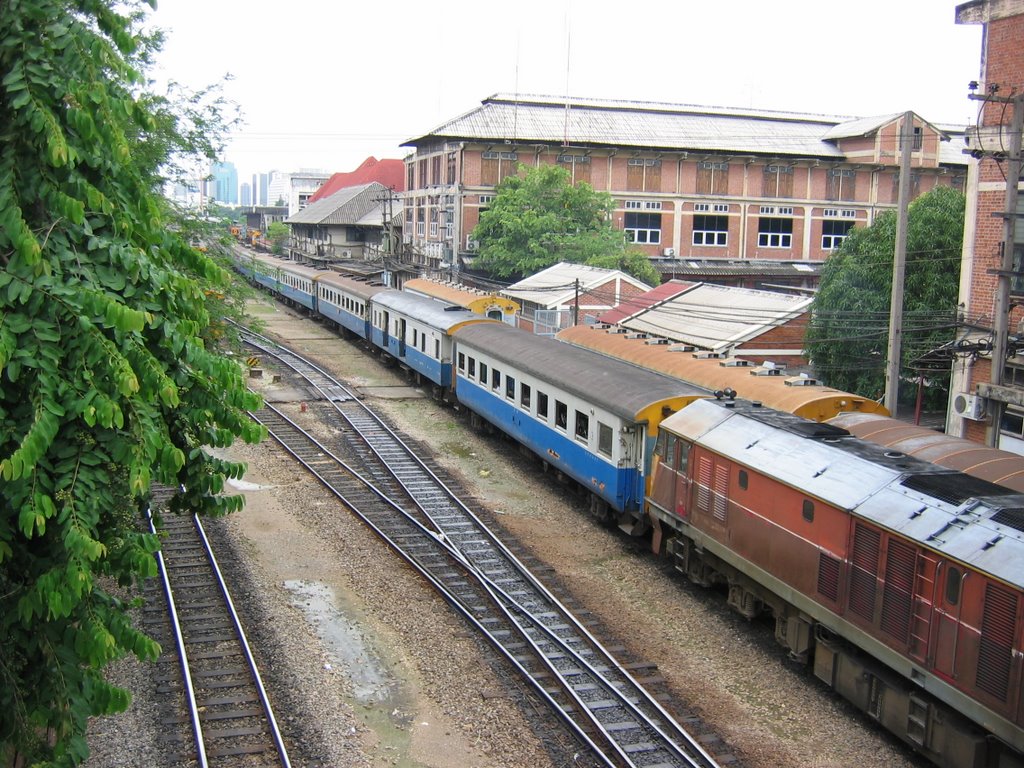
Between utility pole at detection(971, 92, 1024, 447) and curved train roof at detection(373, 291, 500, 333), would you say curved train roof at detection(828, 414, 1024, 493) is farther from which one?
curved train roof at detection(373, 291, 500, 333)

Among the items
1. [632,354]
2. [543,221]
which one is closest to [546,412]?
[632,354]

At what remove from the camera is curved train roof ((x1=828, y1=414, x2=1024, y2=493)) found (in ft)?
37.5

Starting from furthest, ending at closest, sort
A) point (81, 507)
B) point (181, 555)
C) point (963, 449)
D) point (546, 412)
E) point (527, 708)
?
point (546, 412)
point (181, 555)
point (963, 449)
point (527, 708)
point (81, 507)

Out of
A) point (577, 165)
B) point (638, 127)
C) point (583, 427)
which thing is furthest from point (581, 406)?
point (638, 127)

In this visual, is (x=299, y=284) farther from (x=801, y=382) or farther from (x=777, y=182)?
(x=801, y=382)

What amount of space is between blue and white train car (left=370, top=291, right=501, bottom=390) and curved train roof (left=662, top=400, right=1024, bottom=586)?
1365 centimetres

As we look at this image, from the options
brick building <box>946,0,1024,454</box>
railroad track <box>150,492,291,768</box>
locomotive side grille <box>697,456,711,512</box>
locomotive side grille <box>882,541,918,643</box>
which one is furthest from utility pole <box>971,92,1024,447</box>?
railroad track <box>150,492,291,768</box>

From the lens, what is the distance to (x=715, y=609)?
13.9m

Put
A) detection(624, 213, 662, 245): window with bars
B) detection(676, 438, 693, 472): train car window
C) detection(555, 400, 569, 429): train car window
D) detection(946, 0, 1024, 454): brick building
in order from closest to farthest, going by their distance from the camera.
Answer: detection(676, 438, 693, 472): train car window, detection(946, 0, 1024, 454): brick building, detection(555, 400, 569, 429): train car window, detection(624, 213, 662, 245): window with bars

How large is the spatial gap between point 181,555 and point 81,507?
10.1 m

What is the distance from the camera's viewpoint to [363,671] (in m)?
11.7

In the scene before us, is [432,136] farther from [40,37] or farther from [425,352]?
[40,37]

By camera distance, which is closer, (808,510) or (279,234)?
(808,510)

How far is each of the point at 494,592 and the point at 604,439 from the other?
370 cm
